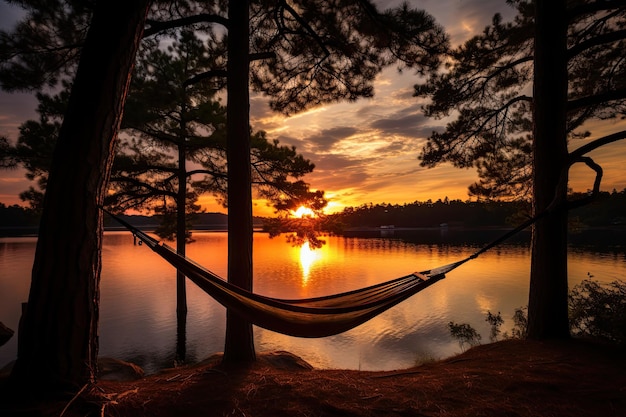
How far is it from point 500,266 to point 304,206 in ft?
51.6

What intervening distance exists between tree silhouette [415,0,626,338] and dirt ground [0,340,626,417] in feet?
2.34

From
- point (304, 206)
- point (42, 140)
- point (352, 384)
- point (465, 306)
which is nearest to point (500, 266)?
point (465, 306)

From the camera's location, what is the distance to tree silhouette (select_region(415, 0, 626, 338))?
8.61 feet

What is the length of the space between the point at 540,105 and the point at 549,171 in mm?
594

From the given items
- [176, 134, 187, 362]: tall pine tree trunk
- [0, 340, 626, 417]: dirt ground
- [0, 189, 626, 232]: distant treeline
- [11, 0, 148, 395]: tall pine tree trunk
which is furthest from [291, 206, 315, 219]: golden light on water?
[0, 189, 626, 232]: distant treeline

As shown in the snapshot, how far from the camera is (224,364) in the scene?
98.3 inches

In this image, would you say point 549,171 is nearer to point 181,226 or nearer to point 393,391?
point 393,391

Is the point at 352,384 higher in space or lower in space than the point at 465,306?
higher

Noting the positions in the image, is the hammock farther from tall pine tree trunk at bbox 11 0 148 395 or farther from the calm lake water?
the calm lake water

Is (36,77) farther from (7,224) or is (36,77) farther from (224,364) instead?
(7,224)

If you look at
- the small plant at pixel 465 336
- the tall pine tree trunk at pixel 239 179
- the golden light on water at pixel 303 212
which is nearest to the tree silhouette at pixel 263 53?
the tall pine tree trunk at pixel 239 179

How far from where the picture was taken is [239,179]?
262cm

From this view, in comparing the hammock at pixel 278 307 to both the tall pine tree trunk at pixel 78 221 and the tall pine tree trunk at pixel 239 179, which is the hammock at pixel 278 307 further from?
the tall pine tree trunk at pixel 239 179

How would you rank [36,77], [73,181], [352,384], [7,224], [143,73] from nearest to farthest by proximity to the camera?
1. [73,181]
2. [352,384]
3. [36,77]
4. [143,73]
5. [7,224]
